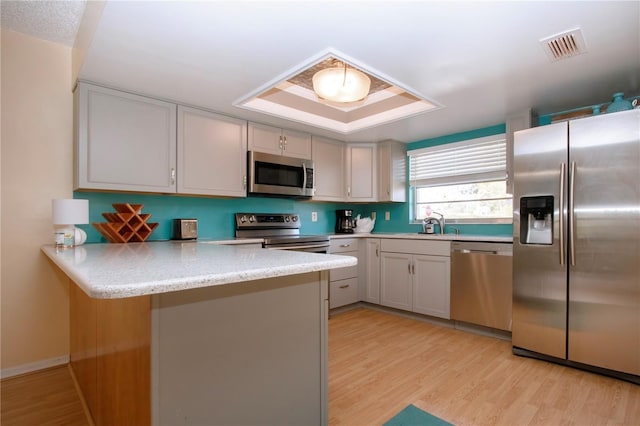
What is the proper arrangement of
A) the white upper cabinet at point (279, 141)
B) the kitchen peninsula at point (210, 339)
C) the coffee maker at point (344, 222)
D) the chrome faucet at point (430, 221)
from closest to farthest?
the kitchen peninsula at point (210, 339) → the white upper cabinet at point (279, 141) → the chrome faucet at point (430, 221) → the coffee maker at point (344, 222)

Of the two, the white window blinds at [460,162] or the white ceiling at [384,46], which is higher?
the white ceiling at [384,46]

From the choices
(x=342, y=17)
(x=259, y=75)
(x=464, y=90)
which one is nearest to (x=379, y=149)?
(x=464, y=90)

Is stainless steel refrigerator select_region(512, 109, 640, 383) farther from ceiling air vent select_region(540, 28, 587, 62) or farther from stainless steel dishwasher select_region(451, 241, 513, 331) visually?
ceiling air vent select_region(540, 28, 587, 62)

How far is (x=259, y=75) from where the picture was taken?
7.40 ft

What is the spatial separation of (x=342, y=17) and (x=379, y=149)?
8.56 feet

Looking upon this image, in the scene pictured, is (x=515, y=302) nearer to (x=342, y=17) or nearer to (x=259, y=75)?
(x=342, y=17)

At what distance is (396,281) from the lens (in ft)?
11.8

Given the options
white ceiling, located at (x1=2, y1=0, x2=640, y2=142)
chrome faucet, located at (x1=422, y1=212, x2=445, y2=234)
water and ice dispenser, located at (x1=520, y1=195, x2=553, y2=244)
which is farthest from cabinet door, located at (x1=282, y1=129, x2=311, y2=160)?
water and ice dispenser, located at (x1=520, y1=195, x2=553, y2=244)

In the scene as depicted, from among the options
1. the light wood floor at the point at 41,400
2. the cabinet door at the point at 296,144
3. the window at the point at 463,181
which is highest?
the cabinet door at the point at 296,144

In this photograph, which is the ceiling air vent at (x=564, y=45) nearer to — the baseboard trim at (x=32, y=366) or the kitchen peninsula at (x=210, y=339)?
the kitchen peninsula at (x=210, y=339)

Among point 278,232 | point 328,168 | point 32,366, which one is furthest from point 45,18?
point 328,168

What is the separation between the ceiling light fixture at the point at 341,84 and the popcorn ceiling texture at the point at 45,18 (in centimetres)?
154

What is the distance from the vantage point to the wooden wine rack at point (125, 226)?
7.89ft

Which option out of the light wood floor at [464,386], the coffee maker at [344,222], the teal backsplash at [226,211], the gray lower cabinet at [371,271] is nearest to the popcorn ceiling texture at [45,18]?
the teal backsplash at [226,211]
